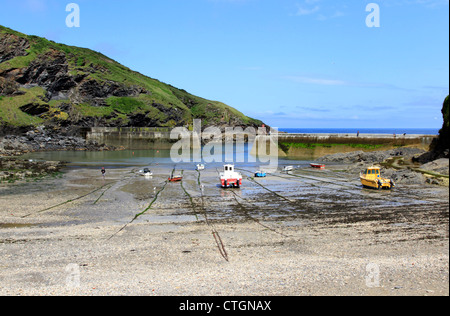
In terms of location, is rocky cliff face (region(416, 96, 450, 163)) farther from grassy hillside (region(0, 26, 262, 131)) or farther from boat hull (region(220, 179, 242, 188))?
grassy hillside (region(0, 26, 262, 131))

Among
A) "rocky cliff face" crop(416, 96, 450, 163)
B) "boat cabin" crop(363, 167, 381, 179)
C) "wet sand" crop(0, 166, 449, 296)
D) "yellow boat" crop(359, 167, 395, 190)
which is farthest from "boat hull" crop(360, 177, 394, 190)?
"rocky cliff face" crop(416, 96, 450, 163)

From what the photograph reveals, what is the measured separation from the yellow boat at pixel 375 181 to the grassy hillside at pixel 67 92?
101872 millimetres

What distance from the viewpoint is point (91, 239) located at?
20.4m

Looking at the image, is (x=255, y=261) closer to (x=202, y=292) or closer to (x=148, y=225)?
(x=202, y=292)

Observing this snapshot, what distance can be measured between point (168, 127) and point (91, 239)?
128m

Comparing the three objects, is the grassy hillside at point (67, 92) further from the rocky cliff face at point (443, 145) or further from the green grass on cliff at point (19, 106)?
the rocky cliff face at point (443, 145)

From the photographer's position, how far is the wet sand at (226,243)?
46.4ft

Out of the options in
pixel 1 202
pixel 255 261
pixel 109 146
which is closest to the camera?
pixel 255 261

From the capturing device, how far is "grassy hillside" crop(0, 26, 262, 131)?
118625 mm

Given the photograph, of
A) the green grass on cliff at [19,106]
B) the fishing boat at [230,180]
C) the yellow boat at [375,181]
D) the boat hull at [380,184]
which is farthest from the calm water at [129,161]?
the green grass on cliff at [19,106]

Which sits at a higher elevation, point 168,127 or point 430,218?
point 168,127

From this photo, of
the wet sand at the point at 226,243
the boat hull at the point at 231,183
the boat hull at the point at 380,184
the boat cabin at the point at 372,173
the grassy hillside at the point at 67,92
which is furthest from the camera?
the grassy hillside at the point at 67,92

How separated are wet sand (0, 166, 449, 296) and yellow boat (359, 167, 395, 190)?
1.32 metres
